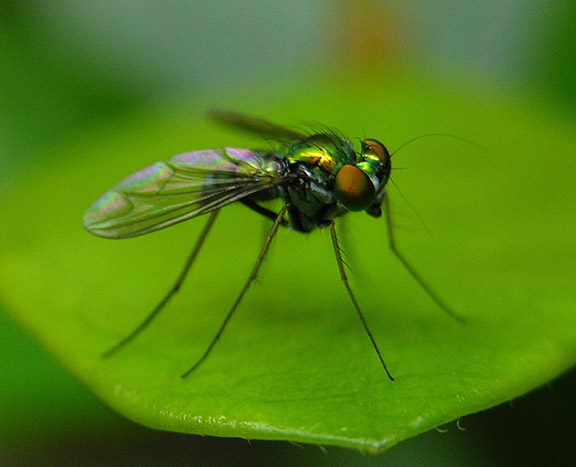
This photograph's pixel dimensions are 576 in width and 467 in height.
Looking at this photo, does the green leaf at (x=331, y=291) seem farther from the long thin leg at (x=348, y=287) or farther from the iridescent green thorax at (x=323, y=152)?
the iridescent green thorax at (x=323, y=152)

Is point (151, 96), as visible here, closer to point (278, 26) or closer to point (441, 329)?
point (278, 26)

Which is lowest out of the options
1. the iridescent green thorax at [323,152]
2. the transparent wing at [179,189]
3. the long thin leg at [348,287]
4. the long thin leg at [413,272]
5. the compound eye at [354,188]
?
the long thin leg at [413,272]

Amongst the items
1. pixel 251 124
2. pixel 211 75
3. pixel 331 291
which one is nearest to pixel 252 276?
pixel 331 291

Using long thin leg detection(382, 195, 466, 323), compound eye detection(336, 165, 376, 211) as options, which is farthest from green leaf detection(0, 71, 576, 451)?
compound eye detection(336, 165, 376, 211)

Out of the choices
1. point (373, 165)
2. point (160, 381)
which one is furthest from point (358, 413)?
point (373, 165)

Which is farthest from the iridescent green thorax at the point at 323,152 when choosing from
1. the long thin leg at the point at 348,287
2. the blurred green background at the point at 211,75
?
the blurred green background at the point at 211,75
